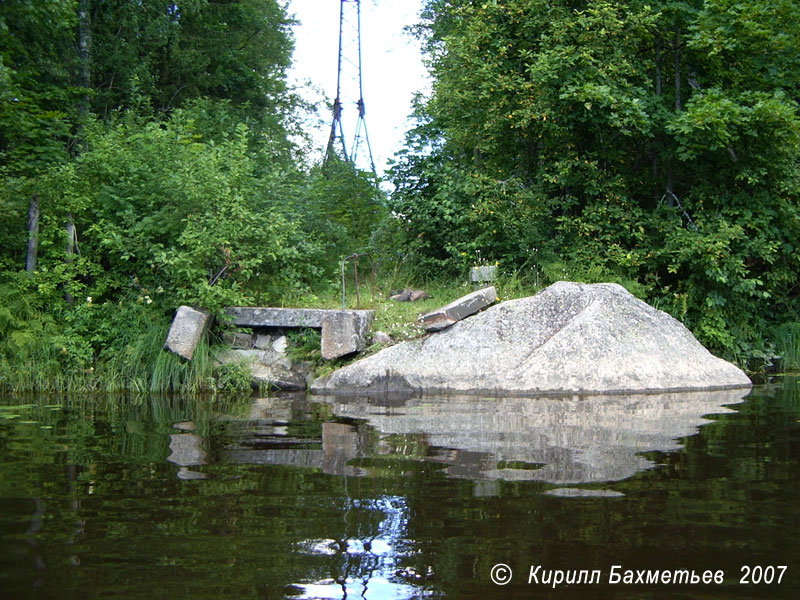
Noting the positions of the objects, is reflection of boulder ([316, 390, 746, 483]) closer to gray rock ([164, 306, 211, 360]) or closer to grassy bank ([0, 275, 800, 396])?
grassy bank ([0, 275, 800, 396])

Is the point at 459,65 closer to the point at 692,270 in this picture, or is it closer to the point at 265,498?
the point at 692,270

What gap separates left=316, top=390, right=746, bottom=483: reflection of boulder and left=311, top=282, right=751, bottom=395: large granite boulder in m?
0.36

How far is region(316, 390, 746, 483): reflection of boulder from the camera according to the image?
436cm

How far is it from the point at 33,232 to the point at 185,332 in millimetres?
2688

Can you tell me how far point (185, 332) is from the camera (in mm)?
8945

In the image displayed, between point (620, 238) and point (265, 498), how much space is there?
9.25 meters

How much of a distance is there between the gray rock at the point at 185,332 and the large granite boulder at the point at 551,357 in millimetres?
1602

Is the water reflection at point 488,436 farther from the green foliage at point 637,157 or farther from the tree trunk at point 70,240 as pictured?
the green foliage at point 637,157

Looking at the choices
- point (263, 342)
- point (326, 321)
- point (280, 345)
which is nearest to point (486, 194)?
point (326, 321)

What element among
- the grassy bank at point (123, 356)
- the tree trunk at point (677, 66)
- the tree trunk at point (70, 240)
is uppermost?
the tree trunk at point (677, 66)

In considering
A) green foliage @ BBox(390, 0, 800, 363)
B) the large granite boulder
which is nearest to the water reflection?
the large granite boulder

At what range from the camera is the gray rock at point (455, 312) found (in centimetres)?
914

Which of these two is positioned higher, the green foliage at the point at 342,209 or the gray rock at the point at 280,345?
the green foliage at the point at 342,209

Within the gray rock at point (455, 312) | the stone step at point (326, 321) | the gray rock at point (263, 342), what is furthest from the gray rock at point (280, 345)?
the gray rock at point (455, 312)
